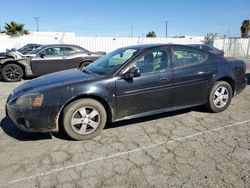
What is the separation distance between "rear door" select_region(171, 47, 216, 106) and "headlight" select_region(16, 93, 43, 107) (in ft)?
7.64

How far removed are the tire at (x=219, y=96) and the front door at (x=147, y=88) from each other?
1.04 meters

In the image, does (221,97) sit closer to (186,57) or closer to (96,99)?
(186,57)

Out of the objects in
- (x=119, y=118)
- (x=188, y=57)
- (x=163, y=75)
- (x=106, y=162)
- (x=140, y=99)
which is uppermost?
(x=188, y=57)

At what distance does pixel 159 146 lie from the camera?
3.49 metres

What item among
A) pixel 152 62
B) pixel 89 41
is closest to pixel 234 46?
pixel 89 41

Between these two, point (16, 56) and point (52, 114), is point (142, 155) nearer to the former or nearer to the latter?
point (52, 114)

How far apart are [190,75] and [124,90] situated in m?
1.39

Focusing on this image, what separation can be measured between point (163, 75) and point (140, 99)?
0.62m

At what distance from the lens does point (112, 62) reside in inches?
173

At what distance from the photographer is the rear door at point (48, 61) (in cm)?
933

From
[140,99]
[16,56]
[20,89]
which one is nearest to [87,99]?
[140,99]

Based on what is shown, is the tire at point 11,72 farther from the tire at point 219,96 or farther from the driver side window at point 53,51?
the tire at point 219,96

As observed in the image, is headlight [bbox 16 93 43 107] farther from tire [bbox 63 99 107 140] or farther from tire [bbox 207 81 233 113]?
tire [bbox 207 81 233 113]

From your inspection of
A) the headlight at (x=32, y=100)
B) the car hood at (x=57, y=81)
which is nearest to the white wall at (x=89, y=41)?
the car hood at (x=57, y=81)
